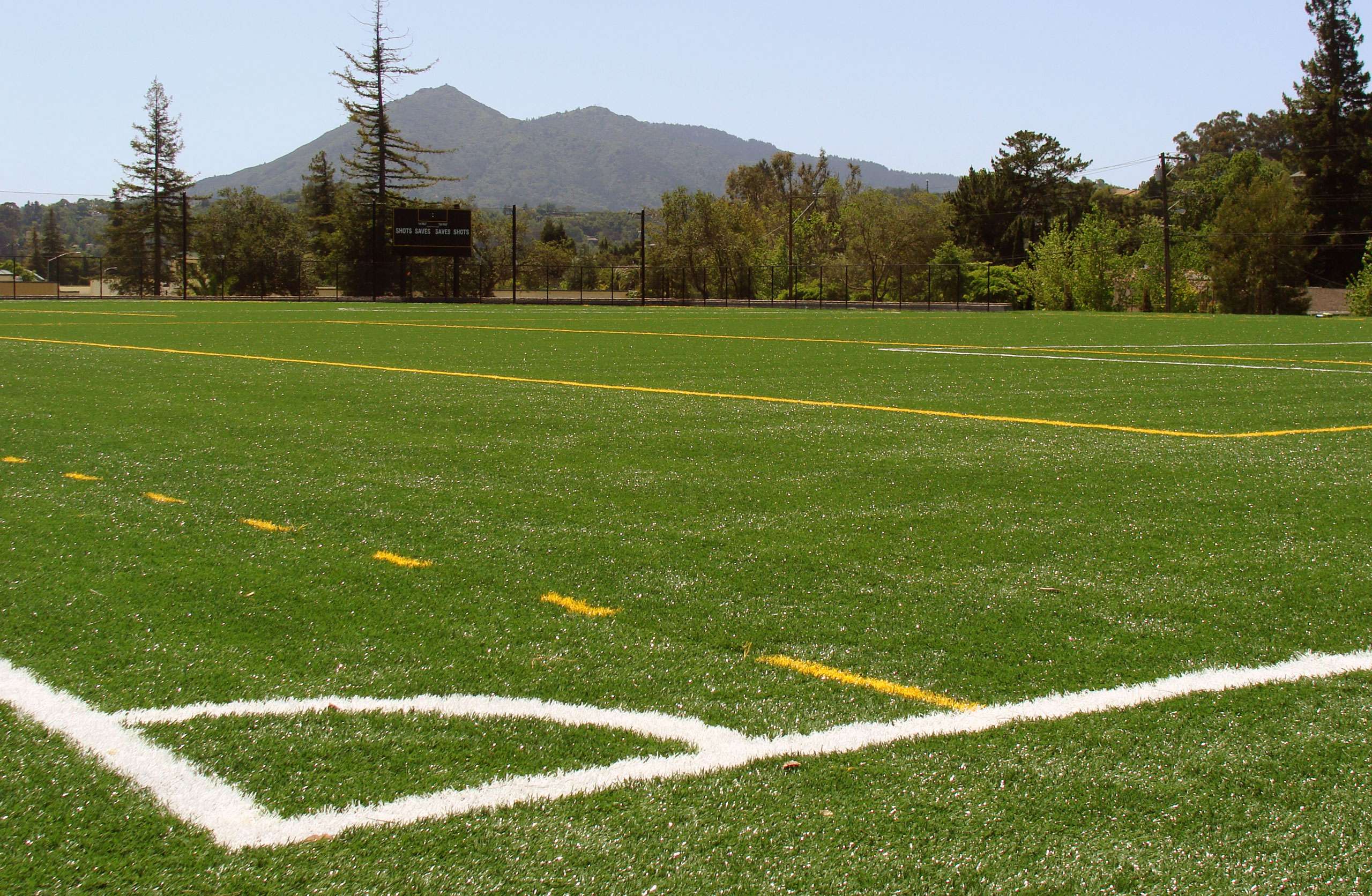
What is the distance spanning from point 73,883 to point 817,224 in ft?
304

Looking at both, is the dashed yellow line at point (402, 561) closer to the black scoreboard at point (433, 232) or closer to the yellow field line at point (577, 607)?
the yellow field line at point (577, 607)

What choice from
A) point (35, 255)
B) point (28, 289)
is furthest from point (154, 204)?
point (35, 255)

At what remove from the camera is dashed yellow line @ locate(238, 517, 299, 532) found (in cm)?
428

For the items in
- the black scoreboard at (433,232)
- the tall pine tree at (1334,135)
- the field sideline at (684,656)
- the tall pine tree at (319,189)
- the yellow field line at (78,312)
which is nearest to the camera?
the field sideline at (684,656)

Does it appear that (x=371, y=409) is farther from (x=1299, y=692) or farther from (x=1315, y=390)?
(x=1315, y=390)

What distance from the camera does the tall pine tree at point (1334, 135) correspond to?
6725 centimetres

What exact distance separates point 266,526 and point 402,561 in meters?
0.79

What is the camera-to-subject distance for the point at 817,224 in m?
92.0

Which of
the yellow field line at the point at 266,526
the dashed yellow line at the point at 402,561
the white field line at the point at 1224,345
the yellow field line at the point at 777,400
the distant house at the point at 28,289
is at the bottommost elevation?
the dashed yellow line at the point at 402,561

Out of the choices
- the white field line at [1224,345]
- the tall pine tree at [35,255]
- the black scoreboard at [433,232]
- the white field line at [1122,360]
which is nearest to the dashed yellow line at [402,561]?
the white field line at [1122,360]

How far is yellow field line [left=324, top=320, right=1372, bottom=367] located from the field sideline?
7.17m

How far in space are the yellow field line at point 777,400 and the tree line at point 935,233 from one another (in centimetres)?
3960

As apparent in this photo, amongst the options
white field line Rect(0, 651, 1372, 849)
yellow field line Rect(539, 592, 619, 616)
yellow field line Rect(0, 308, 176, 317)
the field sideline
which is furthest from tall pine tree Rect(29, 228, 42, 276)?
white field line Rect(0, 651, 1372, 849)

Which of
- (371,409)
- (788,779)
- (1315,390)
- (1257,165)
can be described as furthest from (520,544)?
(1257,165)
